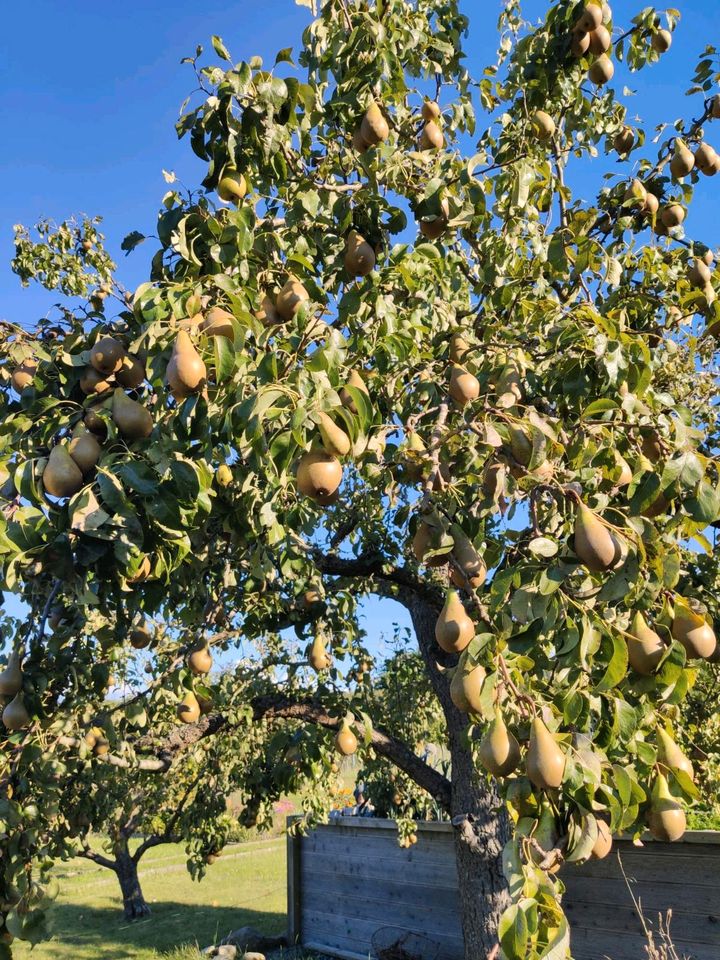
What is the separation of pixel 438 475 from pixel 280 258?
0.93 m

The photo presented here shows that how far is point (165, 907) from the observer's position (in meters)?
10.9

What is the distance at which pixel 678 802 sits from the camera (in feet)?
5.91

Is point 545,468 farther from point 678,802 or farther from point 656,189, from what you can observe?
point 656,189

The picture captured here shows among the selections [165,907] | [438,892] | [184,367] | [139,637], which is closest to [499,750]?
[184,367]

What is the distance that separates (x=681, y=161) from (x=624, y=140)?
0.62 metres

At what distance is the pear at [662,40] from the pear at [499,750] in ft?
11.4

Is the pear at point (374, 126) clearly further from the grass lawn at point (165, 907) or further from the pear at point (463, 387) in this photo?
the grass lawn at point (165, 907)

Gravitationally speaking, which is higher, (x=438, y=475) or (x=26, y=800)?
(x=438, y=475)

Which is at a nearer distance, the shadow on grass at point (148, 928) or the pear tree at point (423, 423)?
the pear tree at point (423, 423)

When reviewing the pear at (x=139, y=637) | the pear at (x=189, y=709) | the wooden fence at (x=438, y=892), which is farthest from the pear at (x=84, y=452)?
the wooden fence at (x=438, y=892)

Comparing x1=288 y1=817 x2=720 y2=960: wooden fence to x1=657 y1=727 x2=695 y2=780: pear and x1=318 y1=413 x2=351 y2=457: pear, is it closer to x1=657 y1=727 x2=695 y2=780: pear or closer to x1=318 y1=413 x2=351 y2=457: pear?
x1=657 y1=727 x2=695 y2=780: pear

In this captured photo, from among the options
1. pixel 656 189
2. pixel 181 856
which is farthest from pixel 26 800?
pixel 181 856

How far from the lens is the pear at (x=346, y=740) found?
432 cm

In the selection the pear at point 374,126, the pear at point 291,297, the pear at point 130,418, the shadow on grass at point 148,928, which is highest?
the pear at point 374,126
